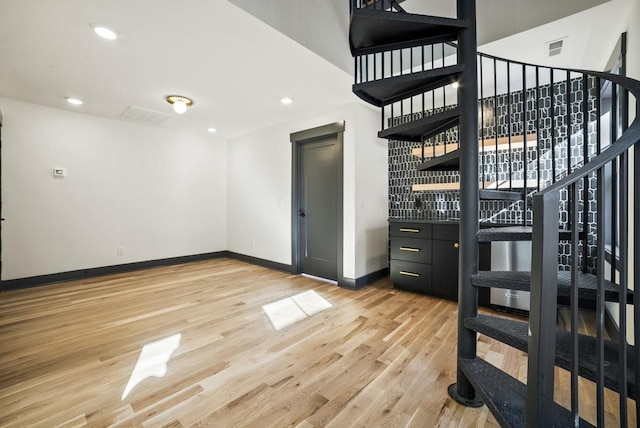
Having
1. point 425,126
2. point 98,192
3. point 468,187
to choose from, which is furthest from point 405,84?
point 98,192

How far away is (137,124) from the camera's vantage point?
15.0 feet

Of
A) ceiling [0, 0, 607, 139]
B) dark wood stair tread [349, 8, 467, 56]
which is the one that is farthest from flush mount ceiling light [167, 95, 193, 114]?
dark wood stair tread [349, 8, 467, 56]

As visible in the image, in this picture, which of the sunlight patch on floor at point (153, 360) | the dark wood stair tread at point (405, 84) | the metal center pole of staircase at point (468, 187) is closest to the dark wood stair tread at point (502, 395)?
the metal center pole of staircase at point (468, 187)

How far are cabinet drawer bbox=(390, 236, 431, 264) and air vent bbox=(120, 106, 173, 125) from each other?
12.5 feet

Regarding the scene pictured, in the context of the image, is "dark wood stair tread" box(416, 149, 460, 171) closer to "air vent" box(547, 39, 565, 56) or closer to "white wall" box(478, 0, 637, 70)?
"white wall" box(478, 0, 637, 70)

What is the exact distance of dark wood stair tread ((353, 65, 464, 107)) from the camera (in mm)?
1610

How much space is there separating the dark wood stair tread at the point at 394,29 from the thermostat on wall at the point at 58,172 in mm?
4377

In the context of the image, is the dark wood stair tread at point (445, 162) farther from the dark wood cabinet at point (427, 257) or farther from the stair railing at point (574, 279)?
the dark wood cabinet at point (427, 257)

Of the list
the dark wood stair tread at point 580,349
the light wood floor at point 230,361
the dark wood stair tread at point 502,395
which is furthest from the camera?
the light wood floor at point 230,361

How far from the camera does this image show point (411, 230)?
341 cm

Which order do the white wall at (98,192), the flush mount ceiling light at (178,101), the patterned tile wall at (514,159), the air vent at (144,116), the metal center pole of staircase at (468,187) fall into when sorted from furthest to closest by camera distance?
1. the air vent at (144,116)
2. the white wall at (98,192)
3. the flush mount ceiling light at (178,101)
4. the patterned tile wall at (514,159)
5. the metal center pole of staircase at (468,187)

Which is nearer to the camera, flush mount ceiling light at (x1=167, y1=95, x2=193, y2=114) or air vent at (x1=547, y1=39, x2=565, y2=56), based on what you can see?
air vent at (x1=547, y1=39, x2=565, y2=56)

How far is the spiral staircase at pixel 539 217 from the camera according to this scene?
91 cm

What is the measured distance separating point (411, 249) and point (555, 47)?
2.35 m
